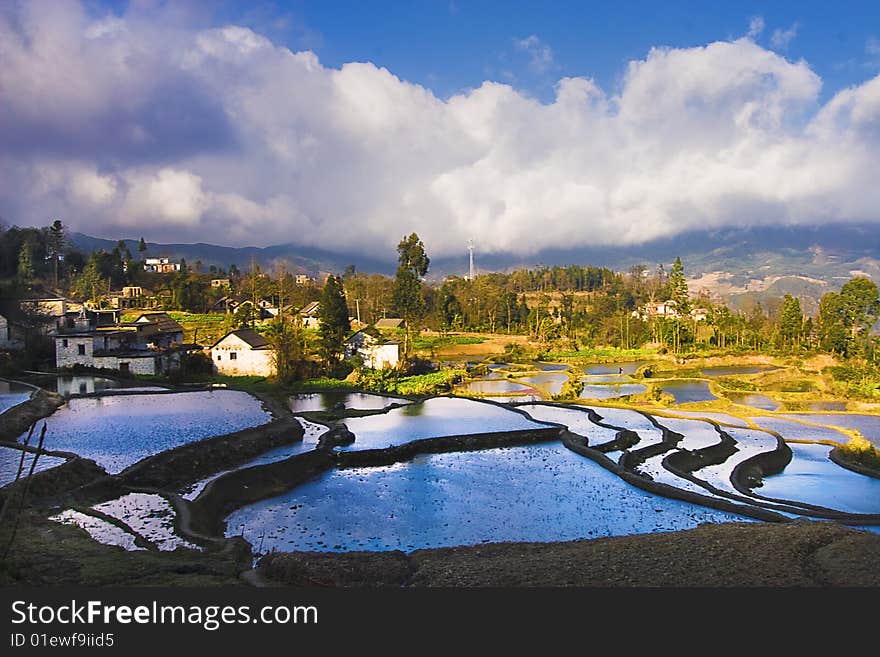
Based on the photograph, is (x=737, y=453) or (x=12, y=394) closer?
(x=737, y=453)

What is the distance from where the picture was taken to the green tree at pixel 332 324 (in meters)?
37.4

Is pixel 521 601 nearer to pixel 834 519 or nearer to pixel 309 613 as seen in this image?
pixel 309 613

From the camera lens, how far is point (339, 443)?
2019cm

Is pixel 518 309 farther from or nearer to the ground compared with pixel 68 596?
farther from the ground

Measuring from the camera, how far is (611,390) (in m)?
37.5

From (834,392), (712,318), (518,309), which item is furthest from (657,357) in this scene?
(518,309)

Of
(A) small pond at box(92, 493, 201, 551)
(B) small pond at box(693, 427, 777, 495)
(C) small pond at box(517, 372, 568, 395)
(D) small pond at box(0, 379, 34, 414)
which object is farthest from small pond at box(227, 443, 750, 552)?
(C) small pond at box(517, 372, 568, 395)

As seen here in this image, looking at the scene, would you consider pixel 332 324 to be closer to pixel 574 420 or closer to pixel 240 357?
pixel 240 357

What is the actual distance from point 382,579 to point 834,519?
10.9m

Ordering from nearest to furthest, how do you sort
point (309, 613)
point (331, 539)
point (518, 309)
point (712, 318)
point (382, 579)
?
1. point (309, 613)
2. point (382, 579)
3. point (331, 539)
4. point (712, 318)
5. point (518, 309)

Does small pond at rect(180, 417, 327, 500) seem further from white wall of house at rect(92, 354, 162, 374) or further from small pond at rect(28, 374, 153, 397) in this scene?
white wall of house at rect(92, 354, 162, 374)

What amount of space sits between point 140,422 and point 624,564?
18.2 m

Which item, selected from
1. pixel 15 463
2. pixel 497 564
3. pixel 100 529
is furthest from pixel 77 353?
pixel 497 564

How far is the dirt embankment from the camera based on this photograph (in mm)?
9258
